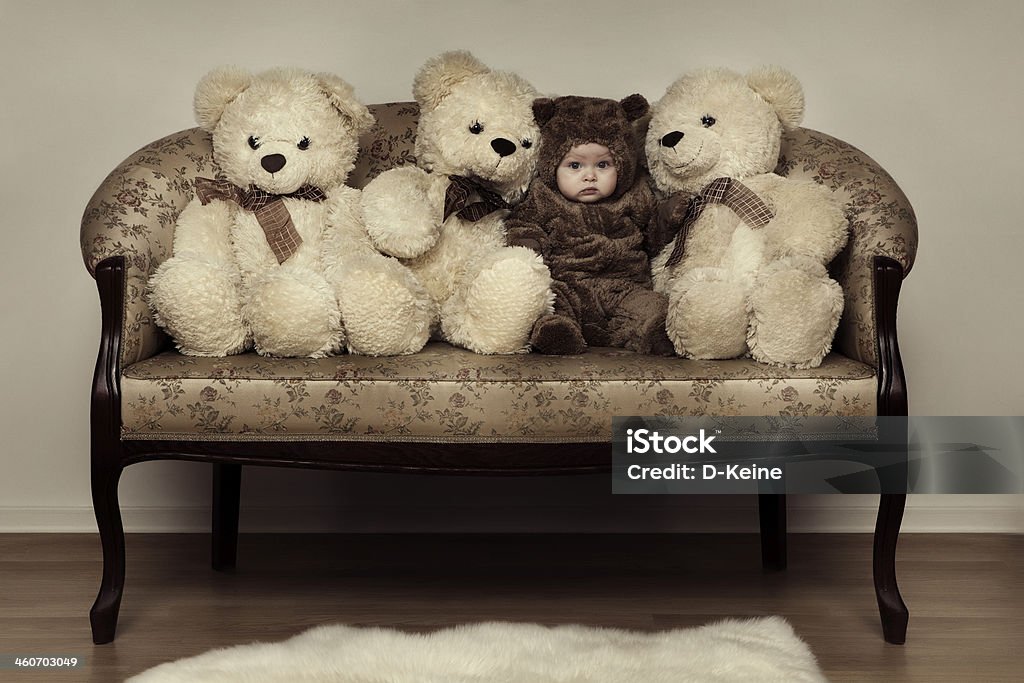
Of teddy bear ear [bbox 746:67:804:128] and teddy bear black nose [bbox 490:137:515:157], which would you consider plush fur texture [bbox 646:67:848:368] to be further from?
teddy bear black nose [bbox 490:137:515:157]

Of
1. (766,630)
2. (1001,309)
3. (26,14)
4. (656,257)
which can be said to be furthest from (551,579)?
(26,14)

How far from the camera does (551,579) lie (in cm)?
236

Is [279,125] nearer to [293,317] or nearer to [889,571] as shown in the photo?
[293,317]

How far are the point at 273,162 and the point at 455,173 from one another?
0.39 meters

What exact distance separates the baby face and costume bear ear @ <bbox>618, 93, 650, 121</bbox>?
0.14 m

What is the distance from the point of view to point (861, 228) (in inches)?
84.3

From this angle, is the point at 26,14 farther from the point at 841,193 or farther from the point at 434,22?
the point at 841,193

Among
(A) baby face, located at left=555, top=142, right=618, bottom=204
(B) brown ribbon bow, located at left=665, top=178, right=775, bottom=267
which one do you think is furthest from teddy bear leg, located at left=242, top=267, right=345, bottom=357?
(B) brown ribbon bow, located at left=665, top=178, right=775, bottom=267

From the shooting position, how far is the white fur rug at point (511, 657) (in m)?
1.74

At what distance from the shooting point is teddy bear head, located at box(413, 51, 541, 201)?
2.29 meters

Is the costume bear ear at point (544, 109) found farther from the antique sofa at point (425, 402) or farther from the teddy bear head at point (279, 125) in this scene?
the antique sofa at point (425, 402)

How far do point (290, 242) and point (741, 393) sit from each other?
1021 millimetres

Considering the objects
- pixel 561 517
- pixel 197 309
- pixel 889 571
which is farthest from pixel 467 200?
pixel 889 571

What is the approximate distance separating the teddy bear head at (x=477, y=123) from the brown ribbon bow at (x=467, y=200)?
2 cm
